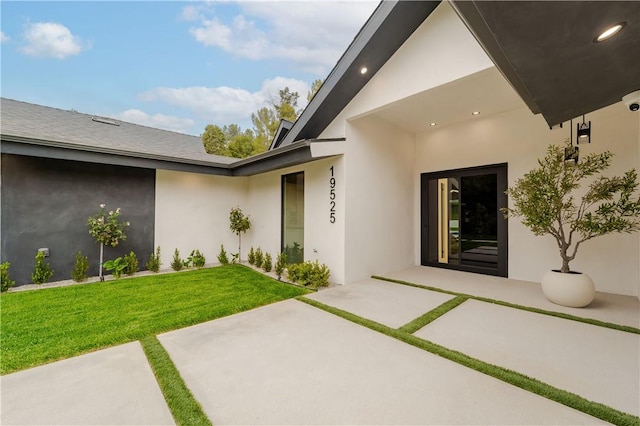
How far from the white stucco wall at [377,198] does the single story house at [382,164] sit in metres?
0.05

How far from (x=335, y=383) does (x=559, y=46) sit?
3.49 metres

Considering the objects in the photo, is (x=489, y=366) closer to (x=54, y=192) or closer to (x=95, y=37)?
(x=54, y=192)

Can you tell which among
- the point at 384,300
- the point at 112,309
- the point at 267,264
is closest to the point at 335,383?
the point at 384,300

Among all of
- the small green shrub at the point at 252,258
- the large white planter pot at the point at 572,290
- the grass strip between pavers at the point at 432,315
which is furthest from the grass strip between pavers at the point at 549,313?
the small green shrub at the point at 252,258

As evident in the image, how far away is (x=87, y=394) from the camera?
2.16 metres

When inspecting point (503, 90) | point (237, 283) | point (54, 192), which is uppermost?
point (503, 90)

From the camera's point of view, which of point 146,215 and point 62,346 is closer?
point 62,346

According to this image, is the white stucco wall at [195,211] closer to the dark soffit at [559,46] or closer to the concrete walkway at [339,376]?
the concrete walkway at [339,376]

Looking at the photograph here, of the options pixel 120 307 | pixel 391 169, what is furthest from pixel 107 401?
pixel 391 169

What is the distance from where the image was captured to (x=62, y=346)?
297 cm

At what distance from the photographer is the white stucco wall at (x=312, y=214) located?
5797 millimetres

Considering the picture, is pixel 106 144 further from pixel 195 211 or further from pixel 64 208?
pixel 195 211

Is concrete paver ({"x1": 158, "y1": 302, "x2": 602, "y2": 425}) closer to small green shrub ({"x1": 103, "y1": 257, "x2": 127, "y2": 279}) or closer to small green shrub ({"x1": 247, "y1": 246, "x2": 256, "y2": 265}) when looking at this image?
small green shrub ({"x1": 103, "y1": 257, "x2": 127, "y2": 279})

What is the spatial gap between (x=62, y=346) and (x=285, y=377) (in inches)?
107
